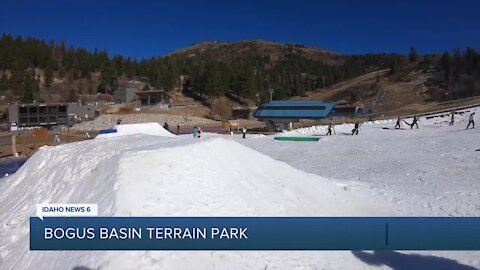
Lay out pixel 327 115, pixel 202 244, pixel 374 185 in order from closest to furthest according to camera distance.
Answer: pixel 202 244 → pixel 374 185 → pixel 327 115

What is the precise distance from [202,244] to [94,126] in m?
78.4

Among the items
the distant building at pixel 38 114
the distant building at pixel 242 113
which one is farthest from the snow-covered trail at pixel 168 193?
the distant building at pixel 242 113

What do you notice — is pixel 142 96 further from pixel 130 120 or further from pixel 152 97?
pixel 130 120

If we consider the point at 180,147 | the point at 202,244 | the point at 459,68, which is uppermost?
the point at 459,68

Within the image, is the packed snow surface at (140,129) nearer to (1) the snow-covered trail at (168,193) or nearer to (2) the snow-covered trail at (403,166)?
(2) the snow-covered trail at (403,166)

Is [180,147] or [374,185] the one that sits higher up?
[180,147]

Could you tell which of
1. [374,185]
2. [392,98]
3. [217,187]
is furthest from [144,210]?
[392,98]

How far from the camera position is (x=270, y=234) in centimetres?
509

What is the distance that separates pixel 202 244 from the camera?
16.7ft

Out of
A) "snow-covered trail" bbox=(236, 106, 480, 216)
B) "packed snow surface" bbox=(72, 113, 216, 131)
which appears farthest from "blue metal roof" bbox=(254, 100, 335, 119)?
"packed snow surface" bbox=(72, 113, 216, 131)

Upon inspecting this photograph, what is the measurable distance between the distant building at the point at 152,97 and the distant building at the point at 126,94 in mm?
7064

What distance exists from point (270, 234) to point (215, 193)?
14.9 feet

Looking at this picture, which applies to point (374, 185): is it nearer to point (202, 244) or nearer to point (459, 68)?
point (202, 244)

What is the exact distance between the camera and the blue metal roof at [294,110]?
5278 cm
